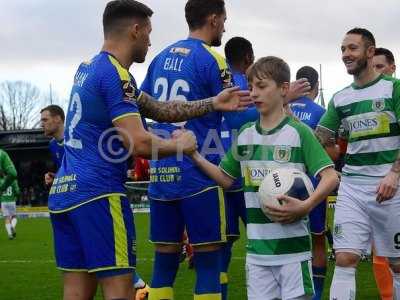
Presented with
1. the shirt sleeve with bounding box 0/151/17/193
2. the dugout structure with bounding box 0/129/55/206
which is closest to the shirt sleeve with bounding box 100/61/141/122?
the shirt sleeve with bounding box 0/151/17/193

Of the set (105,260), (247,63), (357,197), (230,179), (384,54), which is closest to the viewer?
(105,260)

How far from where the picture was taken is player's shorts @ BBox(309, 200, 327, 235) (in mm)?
8016

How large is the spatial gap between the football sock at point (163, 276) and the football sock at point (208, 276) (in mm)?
339

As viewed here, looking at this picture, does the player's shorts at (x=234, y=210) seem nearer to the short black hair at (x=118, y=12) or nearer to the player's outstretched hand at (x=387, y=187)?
the player's outstretched hand at (x=387, y=187)

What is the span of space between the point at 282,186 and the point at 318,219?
130 inches

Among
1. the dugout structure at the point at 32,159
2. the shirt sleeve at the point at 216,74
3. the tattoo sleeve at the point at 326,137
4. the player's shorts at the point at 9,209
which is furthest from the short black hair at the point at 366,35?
the dugout structure at the point at 32,159

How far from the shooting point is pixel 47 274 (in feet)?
38.0

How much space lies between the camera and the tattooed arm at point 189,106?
546 centimetres

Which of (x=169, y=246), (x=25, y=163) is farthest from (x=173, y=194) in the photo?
(x=25, y=163)

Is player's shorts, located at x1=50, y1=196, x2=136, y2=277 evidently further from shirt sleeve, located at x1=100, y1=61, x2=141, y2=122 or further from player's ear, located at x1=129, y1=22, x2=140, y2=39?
player's ear, located at x1=129, y1=22, x2=140, y2=39

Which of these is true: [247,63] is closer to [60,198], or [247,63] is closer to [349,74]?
[349,74]

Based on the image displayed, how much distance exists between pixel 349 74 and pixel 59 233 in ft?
9.95

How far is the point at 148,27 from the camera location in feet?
16.6

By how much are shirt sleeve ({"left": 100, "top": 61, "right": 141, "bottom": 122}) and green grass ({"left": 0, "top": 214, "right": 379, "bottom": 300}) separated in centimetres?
454
